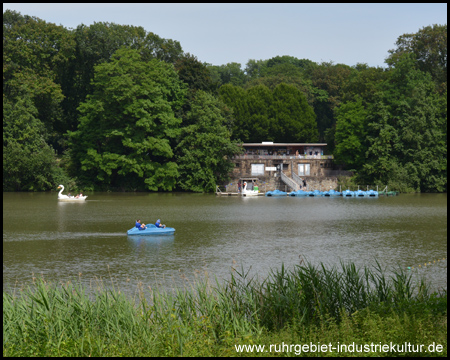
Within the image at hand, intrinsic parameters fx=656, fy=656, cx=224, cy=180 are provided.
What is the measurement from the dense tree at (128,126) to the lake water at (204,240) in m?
17.8

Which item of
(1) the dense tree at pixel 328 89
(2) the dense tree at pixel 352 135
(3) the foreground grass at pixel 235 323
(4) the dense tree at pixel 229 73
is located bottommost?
(3) the foreground grass at pixel 235 323

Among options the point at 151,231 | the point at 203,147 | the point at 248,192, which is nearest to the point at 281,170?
the point at 248,192

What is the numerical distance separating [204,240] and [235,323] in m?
20.2

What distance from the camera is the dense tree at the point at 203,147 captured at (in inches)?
2879

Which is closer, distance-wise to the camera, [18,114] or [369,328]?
[369,328]

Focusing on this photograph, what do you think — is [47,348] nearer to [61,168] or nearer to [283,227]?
[283,227]

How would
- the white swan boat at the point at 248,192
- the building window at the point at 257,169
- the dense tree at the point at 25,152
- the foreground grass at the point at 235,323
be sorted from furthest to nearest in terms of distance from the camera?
the building window at the point at 257,169, the white swan boat at the point at 248,192, the dense tree at the point at 25,152, the foreground grass at the point at 235,323

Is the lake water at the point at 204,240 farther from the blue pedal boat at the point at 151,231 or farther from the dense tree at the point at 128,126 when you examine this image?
the dense tree at the point at 128,126

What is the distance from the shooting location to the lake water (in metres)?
23.9

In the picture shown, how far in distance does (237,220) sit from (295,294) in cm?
2966

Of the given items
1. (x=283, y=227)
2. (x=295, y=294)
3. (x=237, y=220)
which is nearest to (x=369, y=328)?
(x=295, y=294)

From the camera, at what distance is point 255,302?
1357 centimetres


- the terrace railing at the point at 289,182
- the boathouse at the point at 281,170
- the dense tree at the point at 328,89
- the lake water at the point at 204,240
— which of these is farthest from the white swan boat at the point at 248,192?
the dense tree at the point at 328,89

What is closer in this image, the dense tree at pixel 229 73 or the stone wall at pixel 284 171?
the stone wall at pixel 284 171
